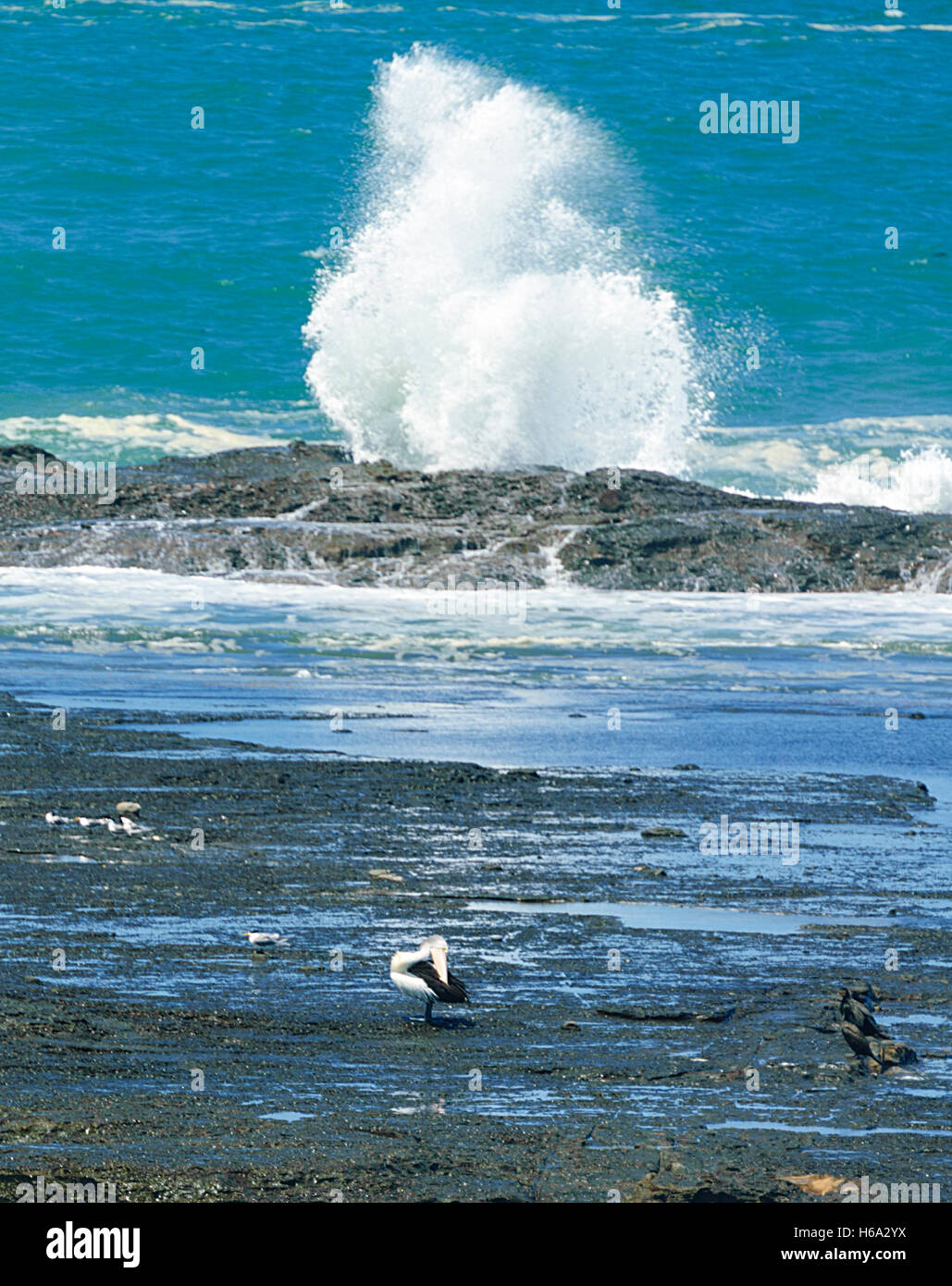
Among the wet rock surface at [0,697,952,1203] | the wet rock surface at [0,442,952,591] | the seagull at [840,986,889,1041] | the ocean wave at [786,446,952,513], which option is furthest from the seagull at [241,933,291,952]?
the ocean wave at [786,446,952,513]

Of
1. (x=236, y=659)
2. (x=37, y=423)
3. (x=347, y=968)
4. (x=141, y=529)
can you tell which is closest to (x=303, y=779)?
(x=347, y=968)

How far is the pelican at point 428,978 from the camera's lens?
5785 millimetres

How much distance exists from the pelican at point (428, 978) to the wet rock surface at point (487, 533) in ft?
53.5

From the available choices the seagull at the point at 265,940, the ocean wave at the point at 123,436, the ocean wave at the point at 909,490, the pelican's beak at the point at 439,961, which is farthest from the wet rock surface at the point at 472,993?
the ocean wave at the point at 123,436

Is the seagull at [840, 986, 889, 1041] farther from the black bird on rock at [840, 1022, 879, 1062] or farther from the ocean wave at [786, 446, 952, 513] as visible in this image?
the ocean wave at [786, 446, 952, 513]

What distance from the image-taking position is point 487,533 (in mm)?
22828

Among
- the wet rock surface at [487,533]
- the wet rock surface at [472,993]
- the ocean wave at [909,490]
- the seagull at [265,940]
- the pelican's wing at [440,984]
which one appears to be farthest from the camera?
the ocean wave at [909,490]

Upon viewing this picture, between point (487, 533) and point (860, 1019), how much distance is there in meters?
17.4

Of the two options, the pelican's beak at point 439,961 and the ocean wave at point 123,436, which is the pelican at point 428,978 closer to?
the pelican's beak at point 439,961

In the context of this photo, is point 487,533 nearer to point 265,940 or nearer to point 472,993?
point 265,940

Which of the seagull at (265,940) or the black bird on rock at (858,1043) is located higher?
the seagull at (265,940)

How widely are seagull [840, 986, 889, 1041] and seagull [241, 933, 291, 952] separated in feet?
6.86
